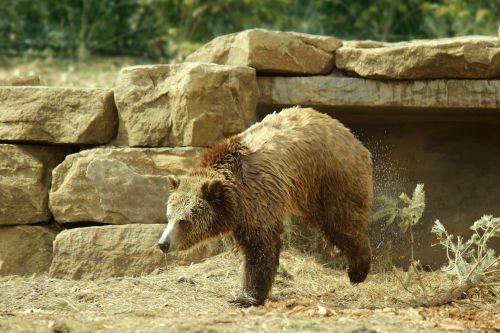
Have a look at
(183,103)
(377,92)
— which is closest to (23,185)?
(183,103)

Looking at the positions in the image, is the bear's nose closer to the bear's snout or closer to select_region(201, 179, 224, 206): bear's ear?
the bear's snout

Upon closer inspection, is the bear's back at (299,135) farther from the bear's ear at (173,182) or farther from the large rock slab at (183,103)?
the large rock slab at (183,103)

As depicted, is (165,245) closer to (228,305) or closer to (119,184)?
(228,305)

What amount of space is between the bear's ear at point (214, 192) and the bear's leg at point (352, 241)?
106 centimetres

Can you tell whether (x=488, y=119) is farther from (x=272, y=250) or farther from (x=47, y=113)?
(x=47, y=113)

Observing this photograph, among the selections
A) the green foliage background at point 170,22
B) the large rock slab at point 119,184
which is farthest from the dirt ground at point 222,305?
the green foliage background at point 170,22

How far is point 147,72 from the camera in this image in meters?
8.31

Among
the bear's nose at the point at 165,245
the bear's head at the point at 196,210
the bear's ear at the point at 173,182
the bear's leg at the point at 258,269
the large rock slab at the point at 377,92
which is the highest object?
the large rock slab at the point at 377,92

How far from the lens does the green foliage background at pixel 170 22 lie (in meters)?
Result: 13.5

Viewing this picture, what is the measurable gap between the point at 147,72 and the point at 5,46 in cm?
597

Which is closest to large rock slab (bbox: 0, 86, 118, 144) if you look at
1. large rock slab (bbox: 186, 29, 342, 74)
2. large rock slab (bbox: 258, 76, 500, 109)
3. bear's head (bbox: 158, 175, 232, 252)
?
large rock slab (bbox: 186, 29, 342, 74)

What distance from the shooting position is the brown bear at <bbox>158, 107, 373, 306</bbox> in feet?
22.1

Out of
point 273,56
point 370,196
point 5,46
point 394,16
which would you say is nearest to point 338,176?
point 370,196

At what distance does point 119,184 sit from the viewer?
8.06 meters
